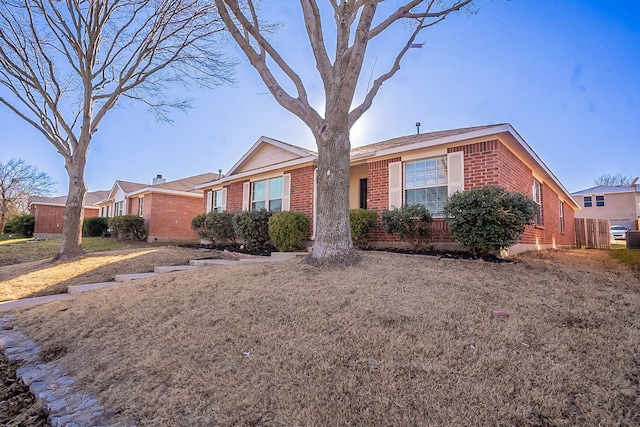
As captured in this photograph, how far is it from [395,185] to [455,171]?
1607 millimetres

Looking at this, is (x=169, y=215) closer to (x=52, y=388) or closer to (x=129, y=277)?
(x=129, y=277)

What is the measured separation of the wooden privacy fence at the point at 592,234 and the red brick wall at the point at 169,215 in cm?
2157

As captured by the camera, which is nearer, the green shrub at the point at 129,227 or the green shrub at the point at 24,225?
the green shrub at the point at 129,227

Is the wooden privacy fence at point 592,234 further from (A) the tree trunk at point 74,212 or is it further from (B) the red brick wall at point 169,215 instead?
(A) the tree trunk at point 74,212

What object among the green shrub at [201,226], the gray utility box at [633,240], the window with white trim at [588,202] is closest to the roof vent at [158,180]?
the green shrub at [201,226]

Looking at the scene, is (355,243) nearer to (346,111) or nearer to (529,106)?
(346,111)

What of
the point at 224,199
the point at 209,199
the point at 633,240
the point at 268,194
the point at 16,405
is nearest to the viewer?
the point at 16,405

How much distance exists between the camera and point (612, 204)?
3092cm

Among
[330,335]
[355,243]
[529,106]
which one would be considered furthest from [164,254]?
[529,106]

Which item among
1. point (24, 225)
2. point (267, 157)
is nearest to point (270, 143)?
point (267, 157)

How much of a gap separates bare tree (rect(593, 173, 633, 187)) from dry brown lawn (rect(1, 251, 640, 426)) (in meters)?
44.6

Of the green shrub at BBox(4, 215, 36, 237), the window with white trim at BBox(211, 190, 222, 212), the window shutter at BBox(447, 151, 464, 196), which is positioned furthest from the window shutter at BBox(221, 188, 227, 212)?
the green shrub at BBox(4, 215, 36, 237)

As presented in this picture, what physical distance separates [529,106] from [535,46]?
3.10m

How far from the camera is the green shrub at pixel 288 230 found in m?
9.76
